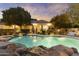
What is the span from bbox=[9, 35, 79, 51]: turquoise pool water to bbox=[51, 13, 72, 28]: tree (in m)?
0.09

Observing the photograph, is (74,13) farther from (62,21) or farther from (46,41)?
(46,41)

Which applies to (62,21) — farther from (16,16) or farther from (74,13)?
(16,16)

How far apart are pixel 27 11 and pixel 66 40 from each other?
369mm

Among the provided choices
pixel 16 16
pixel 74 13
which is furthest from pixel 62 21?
pixel 16 16

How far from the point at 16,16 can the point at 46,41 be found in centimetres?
30

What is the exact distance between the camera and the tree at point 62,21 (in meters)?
1.42

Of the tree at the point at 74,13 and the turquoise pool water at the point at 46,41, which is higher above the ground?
the tree at the point at 74,13

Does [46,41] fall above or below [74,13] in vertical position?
below

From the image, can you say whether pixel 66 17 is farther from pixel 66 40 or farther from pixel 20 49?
pixel 20 49

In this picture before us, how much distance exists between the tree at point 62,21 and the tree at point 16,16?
20 cm

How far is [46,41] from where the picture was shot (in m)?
1.41

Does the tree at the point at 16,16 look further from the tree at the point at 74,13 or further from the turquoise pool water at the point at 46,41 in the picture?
the tree at the point at 74,13

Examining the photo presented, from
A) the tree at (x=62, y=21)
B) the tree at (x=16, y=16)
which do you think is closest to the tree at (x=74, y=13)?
the tree at (x=62, y=21)

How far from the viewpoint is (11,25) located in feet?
4.66
